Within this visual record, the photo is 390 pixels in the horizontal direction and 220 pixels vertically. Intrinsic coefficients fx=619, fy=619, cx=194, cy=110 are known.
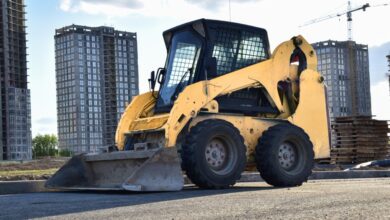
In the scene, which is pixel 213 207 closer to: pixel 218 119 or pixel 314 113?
pixel 218 119

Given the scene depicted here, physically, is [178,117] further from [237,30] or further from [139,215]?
[139,215]

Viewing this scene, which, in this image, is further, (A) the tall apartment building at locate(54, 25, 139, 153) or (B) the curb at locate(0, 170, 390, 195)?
(A) the tall apartment building at locate(54, 25, 139, 153)

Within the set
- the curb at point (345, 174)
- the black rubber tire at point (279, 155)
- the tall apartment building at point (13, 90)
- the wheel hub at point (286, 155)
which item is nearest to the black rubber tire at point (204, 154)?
the black rubber tire at point (279, 155)

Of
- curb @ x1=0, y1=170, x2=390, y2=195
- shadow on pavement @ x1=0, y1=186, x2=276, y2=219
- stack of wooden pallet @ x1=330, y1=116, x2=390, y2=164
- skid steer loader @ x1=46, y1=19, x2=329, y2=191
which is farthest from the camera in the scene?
stack of wooden pallet @ x1=330, y1=116, x2=390, y2=164

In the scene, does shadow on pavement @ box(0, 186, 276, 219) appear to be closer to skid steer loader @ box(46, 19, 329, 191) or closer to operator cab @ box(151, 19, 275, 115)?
skid steer loader @ box(46, 19, 329, 191)

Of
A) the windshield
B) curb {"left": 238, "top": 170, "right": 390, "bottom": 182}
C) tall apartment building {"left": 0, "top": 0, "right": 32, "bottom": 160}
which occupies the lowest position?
curb {"left": 238, "top": 170, "right": 390, "bottom": 182}

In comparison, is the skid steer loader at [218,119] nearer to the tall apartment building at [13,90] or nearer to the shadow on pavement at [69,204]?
the shadow on pavement at [69,204]

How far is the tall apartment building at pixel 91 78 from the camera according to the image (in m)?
72.8

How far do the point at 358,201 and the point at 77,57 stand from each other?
232 ft

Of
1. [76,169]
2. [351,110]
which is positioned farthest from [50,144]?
[76,169]

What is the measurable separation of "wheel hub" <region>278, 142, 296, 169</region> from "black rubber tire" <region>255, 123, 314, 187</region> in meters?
0.03

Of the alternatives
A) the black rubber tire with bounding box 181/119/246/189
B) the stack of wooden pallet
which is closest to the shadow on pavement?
the black rubber tire with bounding box 181/119/246/189

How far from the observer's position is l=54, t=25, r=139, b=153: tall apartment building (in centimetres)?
7281

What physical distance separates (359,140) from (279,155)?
47.8 ft
